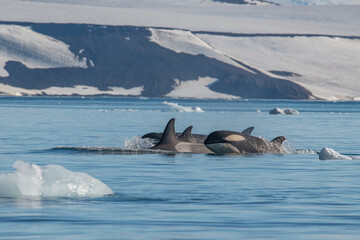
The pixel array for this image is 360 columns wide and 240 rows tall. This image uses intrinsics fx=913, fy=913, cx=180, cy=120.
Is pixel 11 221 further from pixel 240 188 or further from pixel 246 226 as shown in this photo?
pixel 240 188

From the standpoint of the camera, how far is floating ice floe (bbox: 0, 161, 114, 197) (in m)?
22.4

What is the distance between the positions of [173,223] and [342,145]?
33.6 m

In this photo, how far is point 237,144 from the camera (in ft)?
131

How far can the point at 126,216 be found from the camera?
19.8m

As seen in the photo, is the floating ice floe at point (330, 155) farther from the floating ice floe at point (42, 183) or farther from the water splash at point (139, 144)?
the floating ice floe at point (42, 183)

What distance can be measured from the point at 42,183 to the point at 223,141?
1735 centimetres

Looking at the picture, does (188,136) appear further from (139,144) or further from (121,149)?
(139,144)

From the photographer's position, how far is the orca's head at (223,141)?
38750mm

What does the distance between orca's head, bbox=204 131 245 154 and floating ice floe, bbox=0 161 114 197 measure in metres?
16.2

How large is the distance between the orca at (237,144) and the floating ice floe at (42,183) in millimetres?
16249

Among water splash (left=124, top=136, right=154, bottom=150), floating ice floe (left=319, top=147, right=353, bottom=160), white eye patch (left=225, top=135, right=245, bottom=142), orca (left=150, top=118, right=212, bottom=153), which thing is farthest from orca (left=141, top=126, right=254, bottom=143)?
floating ice floe (left=319, top=147, right=353, bottom=160)

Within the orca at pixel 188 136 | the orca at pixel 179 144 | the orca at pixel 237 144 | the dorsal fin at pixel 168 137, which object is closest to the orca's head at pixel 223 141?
the orca at pixel 237 144

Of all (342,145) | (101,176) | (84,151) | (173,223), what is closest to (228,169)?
(101,176)

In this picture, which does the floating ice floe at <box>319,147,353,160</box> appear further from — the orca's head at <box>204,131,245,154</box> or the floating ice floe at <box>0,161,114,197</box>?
the floating ice floe at <box>0,161,114,197</box>
